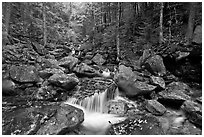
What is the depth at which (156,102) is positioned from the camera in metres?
5.70

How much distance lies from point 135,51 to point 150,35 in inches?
60.9

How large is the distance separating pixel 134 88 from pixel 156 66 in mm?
2187

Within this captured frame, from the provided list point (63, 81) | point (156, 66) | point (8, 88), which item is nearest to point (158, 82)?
point (156, 66)

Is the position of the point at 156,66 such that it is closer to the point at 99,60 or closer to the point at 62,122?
the point at 99,60

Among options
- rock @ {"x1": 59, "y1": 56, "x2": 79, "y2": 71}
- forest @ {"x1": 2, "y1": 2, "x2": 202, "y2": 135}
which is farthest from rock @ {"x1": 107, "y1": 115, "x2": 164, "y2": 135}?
rock @ {"x1": 59, "y1": 56, "x2": 79, "y2": 71}

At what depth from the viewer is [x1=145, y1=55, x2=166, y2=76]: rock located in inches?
312

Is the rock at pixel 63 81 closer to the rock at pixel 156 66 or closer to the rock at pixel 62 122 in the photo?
the rock at pixel 62 122

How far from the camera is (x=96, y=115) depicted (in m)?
5.69

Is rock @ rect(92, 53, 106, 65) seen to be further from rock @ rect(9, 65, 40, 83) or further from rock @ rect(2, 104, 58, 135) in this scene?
rock @ rect(2, 104, 58, 135)

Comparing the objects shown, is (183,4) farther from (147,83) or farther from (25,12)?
(25,12)

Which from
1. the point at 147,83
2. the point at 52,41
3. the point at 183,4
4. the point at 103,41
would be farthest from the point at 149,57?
the point at 52,41

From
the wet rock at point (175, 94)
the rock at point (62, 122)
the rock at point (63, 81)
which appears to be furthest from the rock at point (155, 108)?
the rock at point (63, 81)

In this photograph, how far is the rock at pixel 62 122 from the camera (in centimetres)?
392

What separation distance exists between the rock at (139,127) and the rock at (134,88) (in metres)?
1.55
